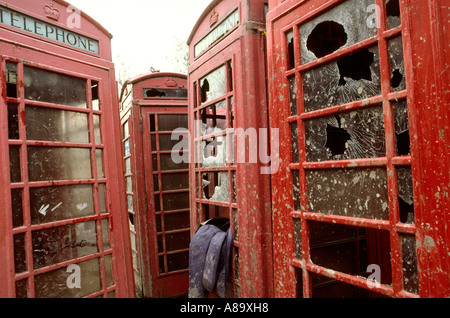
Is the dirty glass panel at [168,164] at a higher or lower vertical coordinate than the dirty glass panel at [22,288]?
higher

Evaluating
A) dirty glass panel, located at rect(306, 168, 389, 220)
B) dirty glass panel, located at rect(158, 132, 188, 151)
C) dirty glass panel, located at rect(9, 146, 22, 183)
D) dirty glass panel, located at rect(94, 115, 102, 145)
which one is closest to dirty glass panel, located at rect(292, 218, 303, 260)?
dirty glass panel, located at rect(306, 168, 389, 220)

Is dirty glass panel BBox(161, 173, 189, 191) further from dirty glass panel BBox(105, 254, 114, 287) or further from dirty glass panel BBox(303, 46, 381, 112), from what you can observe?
dirty glass panel BBox(303, 46, 381, 112)

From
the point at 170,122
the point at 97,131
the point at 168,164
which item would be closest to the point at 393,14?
the point at 97,131

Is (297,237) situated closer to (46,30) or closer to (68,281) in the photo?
(68,281)

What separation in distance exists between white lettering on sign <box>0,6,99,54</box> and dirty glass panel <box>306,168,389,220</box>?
2.33 metres

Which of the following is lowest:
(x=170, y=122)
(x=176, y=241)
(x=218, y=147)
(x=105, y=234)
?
(x=176, y=241)

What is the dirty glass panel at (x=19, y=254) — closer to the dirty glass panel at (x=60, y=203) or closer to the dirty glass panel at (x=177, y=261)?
the dirty glass panel at (x=60, y=203)

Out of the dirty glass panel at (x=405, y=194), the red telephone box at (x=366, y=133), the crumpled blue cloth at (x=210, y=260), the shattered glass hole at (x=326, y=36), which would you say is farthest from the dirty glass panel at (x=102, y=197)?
the dirty glass panel at (x=405, y=194)

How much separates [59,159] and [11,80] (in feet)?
2.25

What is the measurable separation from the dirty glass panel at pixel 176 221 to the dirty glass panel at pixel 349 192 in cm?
301

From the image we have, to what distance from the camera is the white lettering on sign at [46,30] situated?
2.23 meters

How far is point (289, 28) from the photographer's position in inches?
81.6

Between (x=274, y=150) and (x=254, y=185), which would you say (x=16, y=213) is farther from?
(x=274, y=150)

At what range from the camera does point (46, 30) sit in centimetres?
246
